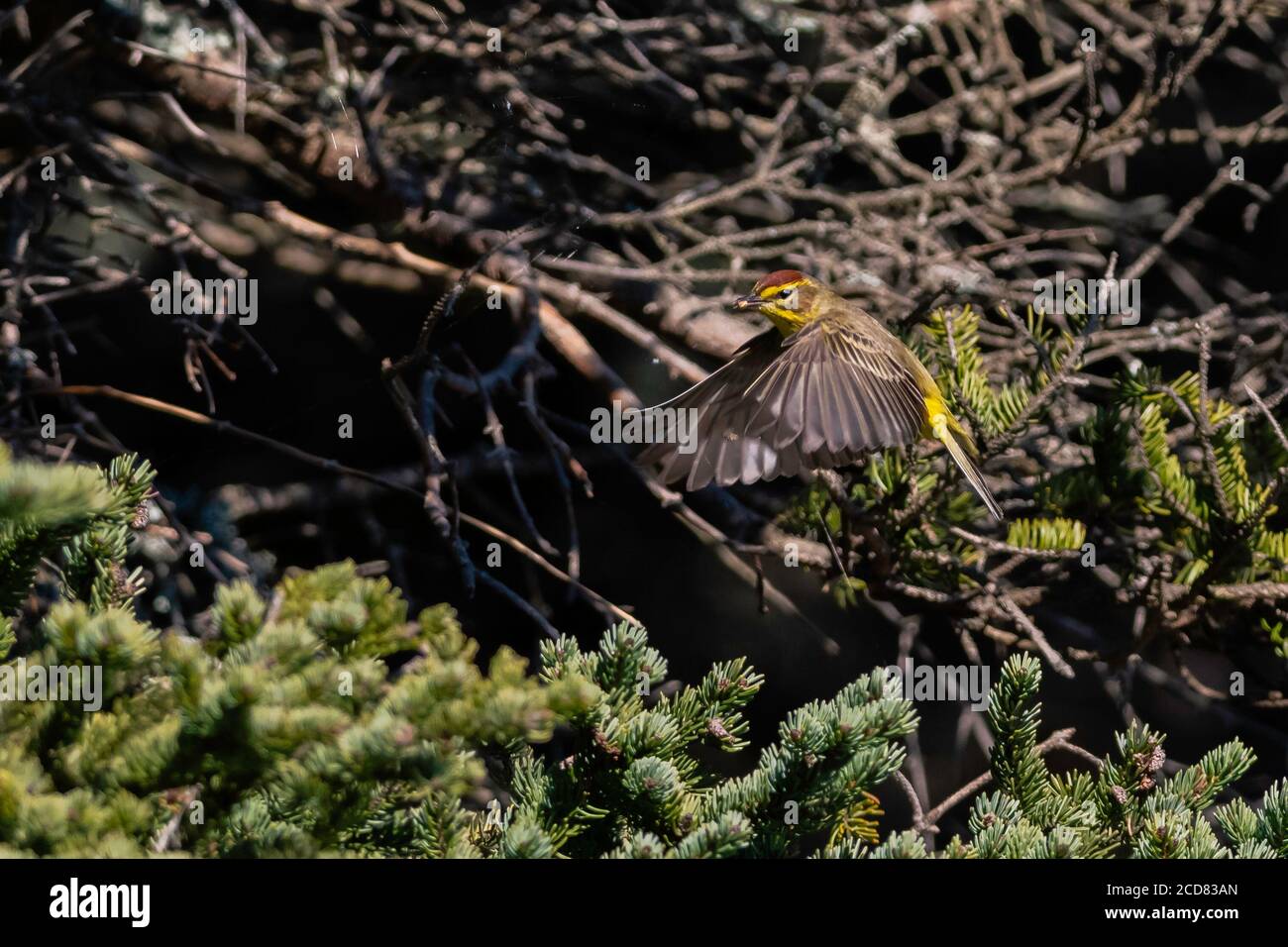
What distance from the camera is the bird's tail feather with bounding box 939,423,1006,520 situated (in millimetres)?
2693

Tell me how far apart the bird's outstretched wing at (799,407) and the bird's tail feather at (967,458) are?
0.13 m

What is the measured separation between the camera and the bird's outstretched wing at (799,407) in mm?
2623

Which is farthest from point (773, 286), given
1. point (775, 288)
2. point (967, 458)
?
point (967, 458)

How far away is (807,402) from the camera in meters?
2.72

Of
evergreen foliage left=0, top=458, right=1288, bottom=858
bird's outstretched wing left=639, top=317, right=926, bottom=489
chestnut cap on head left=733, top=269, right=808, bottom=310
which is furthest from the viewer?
chestnut cap on head left=733, top=269, right=808, bottom=310

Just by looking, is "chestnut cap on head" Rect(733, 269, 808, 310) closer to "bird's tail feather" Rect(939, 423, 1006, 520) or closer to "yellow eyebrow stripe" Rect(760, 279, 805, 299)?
"yellow eyebrow stripe" Rect(760, 279, 805, 299)

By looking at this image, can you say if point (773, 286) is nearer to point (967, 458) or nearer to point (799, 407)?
point (799, 407)

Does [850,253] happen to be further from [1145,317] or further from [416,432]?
[416,432]

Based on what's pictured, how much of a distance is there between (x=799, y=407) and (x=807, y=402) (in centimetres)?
3

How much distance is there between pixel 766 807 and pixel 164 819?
2.59 ft

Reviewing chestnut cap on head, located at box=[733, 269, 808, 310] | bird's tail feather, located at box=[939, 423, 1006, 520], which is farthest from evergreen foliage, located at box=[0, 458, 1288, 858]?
chestnut cap on head, located at box=[733, 269, 808, 310]

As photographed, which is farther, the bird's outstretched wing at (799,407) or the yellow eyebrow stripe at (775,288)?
the yellow eyebrow stripe at (775,288)

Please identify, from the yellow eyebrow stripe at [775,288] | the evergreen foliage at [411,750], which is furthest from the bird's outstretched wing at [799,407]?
the evergreen foliage at [411,750]

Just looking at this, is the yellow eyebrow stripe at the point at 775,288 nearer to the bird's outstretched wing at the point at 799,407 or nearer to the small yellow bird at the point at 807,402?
the small yellow bird at the point at 807,402
